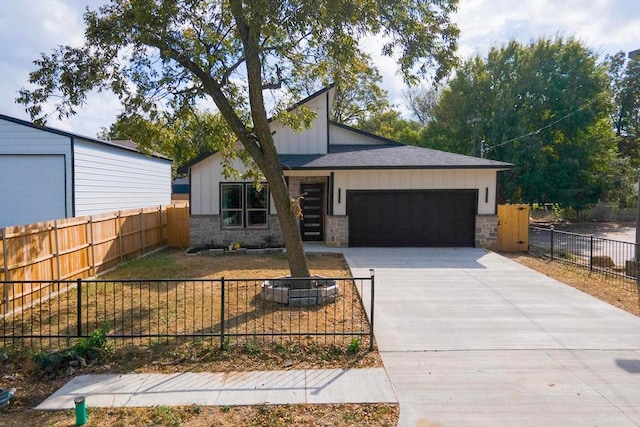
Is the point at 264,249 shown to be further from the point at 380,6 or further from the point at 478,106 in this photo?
the point at 478,106

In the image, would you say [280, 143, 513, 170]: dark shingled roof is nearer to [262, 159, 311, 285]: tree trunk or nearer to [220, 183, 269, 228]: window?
[220, 183, 269, 228]: window

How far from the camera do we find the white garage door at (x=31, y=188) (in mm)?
12688

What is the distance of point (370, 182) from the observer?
14.3m

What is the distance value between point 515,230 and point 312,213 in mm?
7288

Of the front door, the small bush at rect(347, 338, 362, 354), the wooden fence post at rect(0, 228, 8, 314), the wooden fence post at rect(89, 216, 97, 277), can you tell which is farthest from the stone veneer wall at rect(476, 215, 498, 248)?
the wooden fence post at rect(0, 228, 8, 314)

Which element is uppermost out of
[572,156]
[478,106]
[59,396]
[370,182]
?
[478,106]

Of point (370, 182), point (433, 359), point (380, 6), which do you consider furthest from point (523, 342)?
point (370, 182)

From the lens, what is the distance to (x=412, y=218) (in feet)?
47.5

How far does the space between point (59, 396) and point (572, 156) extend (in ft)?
96.0

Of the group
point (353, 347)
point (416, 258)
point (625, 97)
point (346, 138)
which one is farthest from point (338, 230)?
point (625, 97)

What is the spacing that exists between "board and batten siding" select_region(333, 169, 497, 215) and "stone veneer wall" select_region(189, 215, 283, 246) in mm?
2401

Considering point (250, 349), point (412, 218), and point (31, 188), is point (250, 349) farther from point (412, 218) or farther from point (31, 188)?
point (31, 188)

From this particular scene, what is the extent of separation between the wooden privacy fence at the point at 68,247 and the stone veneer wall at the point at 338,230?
616 centimetres

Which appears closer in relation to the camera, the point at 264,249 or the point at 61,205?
the point at 61,205
